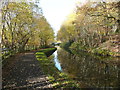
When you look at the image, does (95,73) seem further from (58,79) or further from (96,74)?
(58,79)

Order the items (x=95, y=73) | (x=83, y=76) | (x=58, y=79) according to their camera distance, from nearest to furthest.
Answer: (x=58, y=79)
(x=83, y=76)
(x=95, y=73)

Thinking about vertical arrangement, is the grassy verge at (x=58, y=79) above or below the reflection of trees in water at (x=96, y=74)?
above

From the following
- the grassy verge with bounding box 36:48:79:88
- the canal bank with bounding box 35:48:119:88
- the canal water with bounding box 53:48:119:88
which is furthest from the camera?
the canal water with bounding box 53:48:119:88

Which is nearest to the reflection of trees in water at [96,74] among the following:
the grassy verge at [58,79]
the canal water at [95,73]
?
Result: the canal water at [95,73]

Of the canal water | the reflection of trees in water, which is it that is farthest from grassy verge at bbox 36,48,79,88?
the reflection of trees in water

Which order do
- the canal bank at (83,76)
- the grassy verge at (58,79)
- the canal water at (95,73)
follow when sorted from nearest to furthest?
the grassy verge at (58,79)
the canal bank at (83,76)
the canal water at (95,73)

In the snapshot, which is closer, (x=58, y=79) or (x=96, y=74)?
(x=58, y=79)

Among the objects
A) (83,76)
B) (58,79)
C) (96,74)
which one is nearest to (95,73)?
(96,74)

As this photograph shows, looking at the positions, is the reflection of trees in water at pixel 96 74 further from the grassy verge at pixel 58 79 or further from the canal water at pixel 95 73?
the grassy verge at pixel 58 79

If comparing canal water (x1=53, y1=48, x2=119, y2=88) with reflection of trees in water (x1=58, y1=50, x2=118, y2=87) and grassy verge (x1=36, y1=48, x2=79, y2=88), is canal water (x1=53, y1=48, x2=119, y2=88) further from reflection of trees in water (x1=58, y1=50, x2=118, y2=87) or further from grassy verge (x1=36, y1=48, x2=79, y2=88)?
grassy verge (x1=36, y1=48, x2=79, y2=88)

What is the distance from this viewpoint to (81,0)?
691 inches

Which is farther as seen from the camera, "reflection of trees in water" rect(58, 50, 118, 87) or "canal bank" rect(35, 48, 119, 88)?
"reflection of trees in water" rect(58, 50, 118, 87)

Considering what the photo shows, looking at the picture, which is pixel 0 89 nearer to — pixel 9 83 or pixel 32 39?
pixel 9 83

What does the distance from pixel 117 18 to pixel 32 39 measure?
98.1 feet
